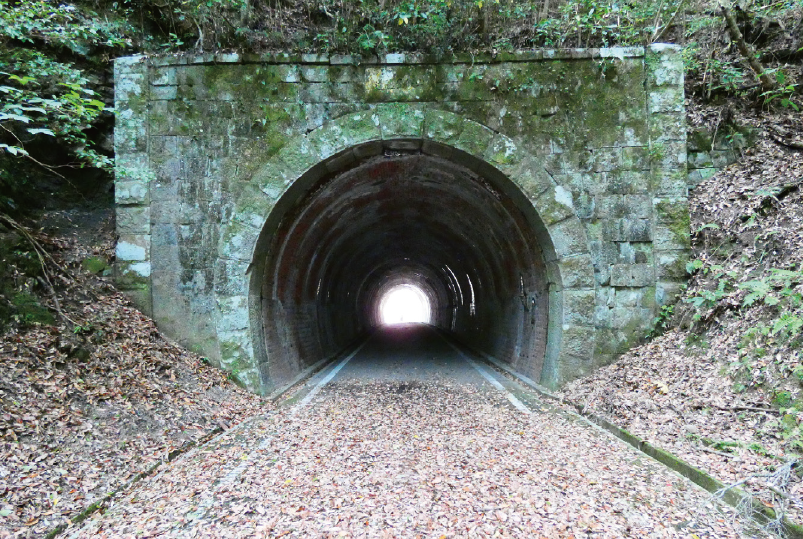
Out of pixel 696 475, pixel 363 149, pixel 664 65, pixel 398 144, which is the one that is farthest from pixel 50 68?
pixel 664 65

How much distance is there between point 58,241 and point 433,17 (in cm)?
673

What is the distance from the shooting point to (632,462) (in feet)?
14.8

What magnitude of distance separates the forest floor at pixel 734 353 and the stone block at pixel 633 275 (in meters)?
0.57

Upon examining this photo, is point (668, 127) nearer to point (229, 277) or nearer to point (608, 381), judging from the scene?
point (608, 381)

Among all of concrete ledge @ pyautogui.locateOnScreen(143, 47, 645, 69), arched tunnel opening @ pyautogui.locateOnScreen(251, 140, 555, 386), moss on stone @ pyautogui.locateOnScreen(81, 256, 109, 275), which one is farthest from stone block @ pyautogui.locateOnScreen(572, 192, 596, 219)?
moss on stone @ pyautogui.locateOnScreen(81, 256, 109, 275)

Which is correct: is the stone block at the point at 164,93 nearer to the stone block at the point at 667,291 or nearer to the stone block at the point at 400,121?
the stone block at the point at 400,121

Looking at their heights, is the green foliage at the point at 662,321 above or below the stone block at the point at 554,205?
below

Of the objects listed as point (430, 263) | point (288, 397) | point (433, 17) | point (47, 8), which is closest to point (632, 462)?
point (288, 397)

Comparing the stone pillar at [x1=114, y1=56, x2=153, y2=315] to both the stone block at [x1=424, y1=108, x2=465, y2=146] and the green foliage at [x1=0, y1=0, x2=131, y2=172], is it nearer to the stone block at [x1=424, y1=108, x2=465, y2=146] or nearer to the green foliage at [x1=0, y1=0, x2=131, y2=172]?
the green foliage at [x1=0, y1=0, x2=131, y2=172]

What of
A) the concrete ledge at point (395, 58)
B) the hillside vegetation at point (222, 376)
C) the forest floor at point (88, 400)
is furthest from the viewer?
the concrete ledge at point (395, 58)

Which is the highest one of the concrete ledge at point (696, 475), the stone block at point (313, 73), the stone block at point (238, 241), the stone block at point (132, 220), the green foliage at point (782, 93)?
the stone block at point (313, 73)

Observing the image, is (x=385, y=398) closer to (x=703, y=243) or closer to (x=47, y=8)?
(x=703, y=243)

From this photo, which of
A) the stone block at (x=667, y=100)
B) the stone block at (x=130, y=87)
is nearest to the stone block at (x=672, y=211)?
the stone block at (x=667, y=100)

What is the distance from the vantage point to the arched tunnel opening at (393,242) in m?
8.06
